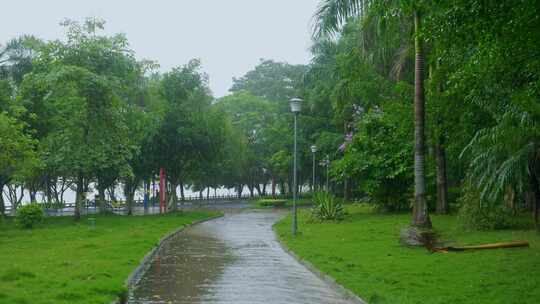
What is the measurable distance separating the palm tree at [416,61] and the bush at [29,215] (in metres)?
15.1

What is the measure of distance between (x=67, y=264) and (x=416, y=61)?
37.4 ft

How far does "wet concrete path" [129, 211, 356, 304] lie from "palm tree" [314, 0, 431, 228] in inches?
161

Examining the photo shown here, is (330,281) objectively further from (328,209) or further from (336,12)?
(328,209)

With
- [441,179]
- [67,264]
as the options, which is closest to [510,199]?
[441,179]

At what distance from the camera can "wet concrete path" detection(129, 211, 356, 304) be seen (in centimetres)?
1109

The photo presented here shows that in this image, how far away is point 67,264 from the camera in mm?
14250

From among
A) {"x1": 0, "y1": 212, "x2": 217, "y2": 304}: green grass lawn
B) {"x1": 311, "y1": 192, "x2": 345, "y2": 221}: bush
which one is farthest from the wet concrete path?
{"x1": 311, "y1": 192, "x2": 345, "y2": 221}: bush

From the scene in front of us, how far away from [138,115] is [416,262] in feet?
85.9

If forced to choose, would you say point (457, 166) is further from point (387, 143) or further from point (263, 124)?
point (263, 124)

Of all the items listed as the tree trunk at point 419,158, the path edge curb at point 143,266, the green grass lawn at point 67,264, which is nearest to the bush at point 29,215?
the green grass lawn at point 67,264

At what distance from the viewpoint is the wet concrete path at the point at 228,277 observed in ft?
36.4

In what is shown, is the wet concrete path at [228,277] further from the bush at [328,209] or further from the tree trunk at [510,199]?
the bush at [328,209]

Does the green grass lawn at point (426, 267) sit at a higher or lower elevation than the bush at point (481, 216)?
lower

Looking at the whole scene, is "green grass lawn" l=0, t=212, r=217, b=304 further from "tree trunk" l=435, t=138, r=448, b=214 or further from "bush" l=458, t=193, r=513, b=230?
"tree trunk" l=435, t=138, r=448, b=214
